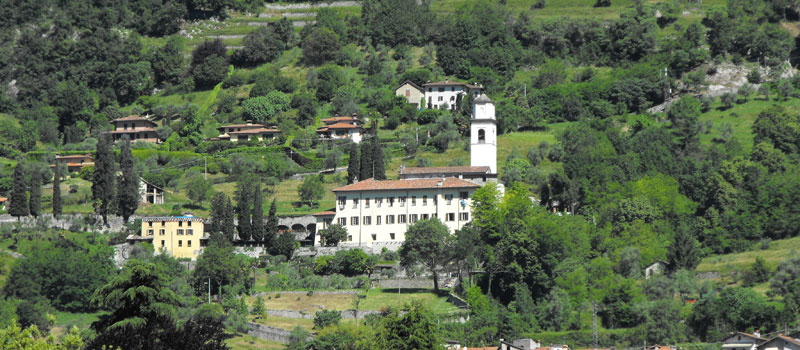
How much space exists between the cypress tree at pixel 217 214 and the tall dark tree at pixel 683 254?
110 feet

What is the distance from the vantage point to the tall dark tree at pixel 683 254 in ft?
296

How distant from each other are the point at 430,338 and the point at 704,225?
38695 millimetres

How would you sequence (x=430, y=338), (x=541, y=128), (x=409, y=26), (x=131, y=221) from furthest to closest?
1. (x=409, y=26)
2. (x=541, y=128)
3. (x=131, y=221)
4. (x=430, y=338)

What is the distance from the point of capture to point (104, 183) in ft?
340

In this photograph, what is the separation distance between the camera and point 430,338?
214 feet

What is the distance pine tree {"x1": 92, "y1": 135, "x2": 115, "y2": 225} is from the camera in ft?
338

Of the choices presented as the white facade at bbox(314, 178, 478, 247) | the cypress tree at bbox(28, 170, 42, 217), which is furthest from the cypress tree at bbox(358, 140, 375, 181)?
the cypress tree at bbox(28, 170, 42, 217)

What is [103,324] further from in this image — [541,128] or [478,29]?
[478,29]

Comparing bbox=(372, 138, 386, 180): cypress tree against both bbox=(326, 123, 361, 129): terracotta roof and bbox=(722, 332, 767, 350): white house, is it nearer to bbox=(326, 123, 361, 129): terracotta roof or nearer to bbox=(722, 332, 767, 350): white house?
bbox=(326, 123, 361, 129): terracotta roof

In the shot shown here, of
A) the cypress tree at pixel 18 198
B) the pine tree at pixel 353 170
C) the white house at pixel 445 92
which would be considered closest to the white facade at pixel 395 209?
the pine tree at pixel 353 170

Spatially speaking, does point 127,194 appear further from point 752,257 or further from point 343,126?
point 752,257

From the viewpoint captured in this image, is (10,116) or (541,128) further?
(10,116)

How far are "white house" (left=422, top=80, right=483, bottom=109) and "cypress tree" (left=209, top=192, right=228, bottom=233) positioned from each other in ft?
124

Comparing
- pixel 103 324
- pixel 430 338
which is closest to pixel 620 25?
pixel 430 338
